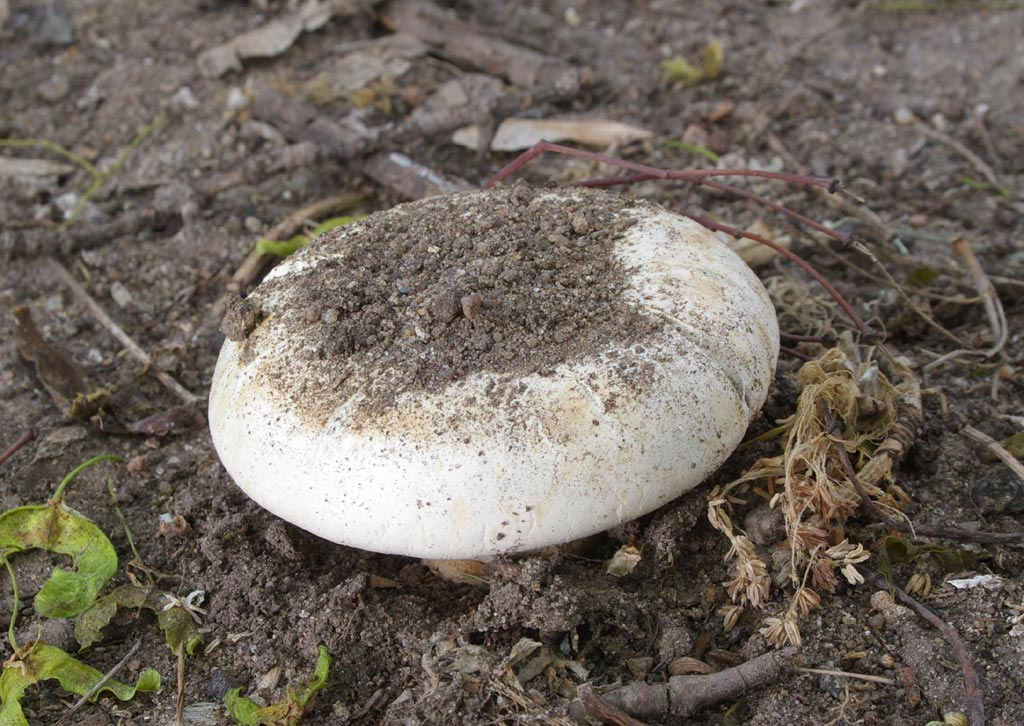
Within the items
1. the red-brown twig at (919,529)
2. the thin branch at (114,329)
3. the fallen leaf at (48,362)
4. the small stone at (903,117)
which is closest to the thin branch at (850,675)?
the red-brown twig at (919,529)

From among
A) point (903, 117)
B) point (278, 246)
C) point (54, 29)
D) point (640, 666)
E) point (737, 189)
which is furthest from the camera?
point (54, 29)

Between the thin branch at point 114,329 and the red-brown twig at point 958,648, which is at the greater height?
the red-brown twig at point 958,648

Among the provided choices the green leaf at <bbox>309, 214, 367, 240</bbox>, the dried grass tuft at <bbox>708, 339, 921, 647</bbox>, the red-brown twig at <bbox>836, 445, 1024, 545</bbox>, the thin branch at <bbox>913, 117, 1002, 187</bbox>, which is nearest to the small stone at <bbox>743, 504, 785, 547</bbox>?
the dried grass tuft at <bbox>708, 339, 921, 647</bbox>

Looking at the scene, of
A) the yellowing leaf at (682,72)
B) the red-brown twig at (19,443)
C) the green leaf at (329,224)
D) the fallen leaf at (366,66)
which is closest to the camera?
Result: the red-brown twig at (19,443)

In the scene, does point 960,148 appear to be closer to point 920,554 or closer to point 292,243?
point 920,554

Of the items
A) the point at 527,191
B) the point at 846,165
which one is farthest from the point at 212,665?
the point at 846,165

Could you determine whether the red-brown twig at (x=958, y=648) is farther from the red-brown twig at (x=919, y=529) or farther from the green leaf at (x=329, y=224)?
the green leaf at (x=329, y=224)

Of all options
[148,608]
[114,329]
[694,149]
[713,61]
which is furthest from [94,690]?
[713,61]
